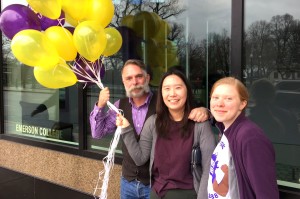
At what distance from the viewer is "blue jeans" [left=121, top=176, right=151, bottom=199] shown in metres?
2.58

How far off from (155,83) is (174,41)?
23.4 inches

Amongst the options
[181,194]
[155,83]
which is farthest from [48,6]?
[181,194]

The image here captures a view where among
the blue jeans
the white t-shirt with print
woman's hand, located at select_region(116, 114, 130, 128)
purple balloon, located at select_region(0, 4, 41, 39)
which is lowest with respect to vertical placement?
the blue jeans

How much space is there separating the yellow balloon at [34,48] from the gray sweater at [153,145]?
76 centimetres

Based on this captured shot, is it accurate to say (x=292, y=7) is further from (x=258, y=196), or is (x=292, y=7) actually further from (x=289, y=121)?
(x=258, y=196)

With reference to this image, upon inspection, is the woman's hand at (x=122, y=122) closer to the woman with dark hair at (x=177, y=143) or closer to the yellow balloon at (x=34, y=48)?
the woman with dark hair at (x=177, y=143)

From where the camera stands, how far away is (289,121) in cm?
Result: 310

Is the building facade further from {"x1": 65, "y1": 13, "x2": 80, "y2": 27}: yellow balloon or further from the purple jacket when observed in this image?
the purple jacket

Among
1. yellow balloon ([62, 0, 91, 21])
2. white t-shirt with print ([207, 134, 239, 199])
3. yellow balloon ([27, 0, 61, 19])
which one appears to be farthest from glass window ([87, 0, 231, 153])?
white t-shirt with print ([207, 134, 239, 199])

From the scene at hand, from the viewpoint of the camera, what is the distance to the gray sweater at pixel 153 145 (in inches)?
82.6

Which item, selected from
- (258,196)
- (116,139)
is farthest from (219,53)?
(258,196)

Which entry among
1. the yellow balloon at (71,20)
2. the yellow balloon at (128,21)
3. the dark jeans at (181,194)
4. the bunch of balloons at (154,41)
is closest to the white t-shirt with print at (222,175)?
the dark jeans at (181,194)

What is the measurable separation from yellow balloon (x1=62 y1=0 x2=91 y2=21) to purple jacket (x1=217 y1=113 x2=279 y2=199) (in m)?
1.50

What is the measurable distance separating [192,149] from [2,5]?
4.30 m
